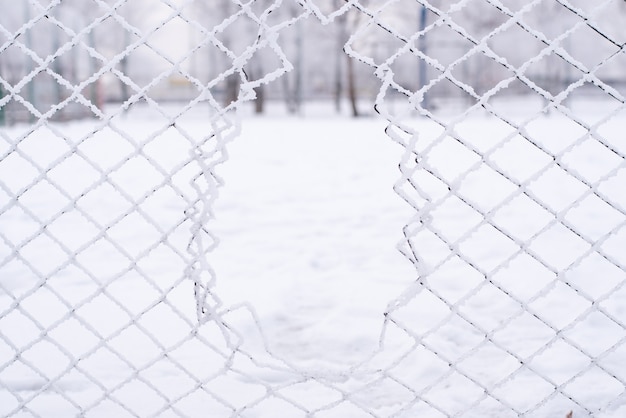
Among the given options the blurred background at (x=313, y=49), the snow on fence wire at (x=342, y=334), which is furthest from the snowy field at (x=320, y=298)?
the blurred background at (x=313, y=49)

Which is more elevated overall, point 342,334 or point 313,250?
point 313,250

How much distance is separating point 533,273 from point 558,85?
1074 cm

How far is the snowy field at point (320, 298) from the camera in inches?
50.4

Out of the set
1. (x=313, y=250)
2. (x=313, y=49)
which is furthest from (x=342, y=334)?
(x=313, y=49)

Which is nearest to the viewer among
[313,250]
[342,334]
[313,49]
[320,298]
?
[342,334]

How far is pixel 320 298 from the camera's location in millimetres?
2246

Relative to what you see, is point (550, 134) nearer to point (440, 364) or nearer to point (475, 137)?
point (475, 137)

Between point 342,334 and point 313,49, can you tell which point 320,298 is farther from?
point 313,49

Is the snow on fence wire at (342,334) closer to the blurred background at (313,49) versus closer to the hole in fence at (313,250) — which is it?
the hole in fence at (313,250)

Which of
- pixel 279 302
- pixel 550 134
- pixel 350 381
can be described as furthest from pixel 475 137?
pixel 350 381

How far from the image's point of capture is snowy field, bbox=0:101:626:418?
128cm

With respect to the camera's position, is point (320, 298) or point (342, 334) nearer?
point (342, 334)

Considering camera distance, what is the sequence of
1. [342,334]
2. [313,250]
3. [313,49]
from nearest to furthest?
1. [342,334]
2. [313,250]
3. [313,49]

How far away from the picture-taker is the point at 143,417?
1393 millimetres
